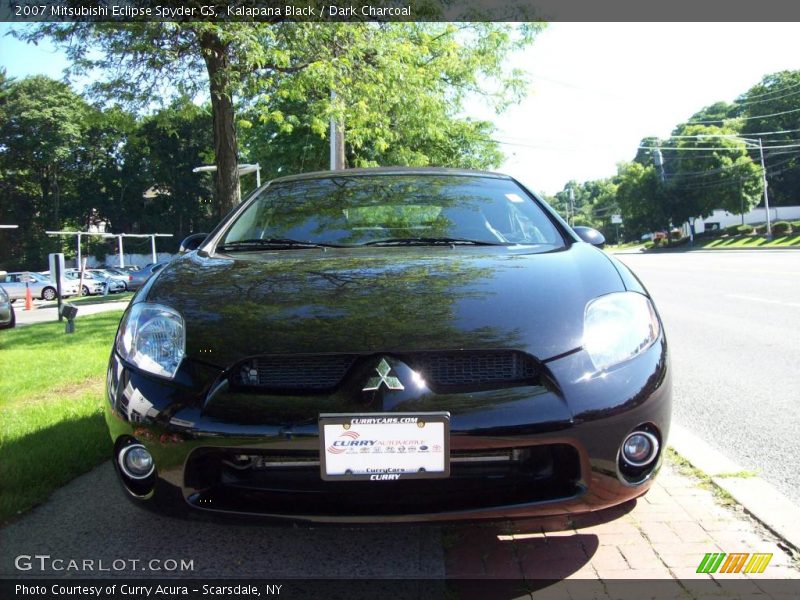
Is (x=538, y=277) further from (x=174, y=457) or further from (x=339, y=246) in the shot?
(x=174, y=457)

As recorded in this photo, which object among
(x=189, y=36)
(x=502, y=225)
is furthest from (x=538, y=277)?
(x=189, y=36)

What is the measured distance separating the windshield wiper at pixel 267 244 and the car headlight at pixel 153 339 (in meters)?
0.72

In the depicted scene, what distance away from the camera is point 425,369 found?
1864mm

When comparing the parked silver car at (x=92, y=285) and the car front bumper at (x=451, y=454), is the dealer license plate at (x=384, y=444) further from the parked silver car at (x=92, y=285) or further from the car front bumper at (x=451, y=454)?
the parked silver car at (x=92, y=285)

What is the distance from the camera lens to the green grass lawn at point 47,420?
9.72 ft

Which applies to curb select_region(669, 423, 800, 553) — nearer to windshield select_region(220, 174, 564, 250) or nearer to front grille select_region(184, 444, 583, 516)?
front grille select_region(184, 444, 583, 516)

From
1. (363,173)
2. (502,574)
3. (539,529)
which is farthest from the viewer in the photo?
(363,173)

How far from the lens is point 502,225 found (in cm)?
298

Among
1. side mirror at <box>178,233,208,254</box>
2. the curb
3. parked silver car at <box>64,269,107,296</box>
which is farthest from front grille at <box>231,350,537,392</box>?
parked silver car at <box>64,269,107,296</box>

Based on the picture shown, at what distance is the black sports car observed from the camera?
177 cm

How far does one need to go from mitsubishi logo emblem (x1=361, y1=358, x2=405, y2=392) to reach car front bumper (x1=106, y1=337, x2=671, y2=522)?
83 mm

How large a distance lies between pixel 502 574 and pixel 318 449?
2.81 ft

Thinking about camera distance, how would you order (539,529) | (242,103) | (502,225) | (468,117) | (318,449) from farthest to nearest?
(468,117), (242,103), (502,225), (539,529), (318,449)

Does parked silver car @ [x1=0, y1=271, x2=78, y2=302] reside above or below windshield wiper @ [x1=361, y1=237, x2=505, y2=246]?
above
